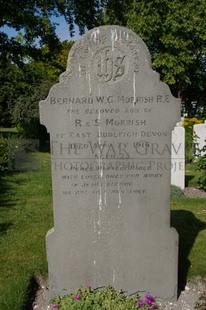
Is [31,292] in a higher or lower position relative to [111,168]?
lower

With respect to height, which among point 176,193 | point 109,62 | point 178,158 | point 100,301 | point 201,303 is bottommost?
point 201,303

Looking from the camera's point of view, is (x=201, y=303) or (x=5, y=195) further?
→ (x=5, y=195)

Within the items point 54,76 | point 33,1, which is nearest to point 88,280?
point 33,1

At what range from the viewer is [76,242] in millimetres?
3631

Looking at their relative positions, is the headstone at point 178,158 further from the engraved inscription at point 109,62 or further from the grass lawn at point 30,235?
the engraved inscription at point 109,62

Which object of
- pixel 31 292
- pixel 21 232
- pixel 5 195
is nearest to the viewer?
pixel 31 292

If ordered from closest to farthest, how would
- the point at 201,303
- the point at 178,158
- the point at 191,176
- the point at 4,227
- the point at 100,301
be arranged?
the point at 100,301 → the point at 201,303 → the point at 4,227 → the point at 178,158 → the point at 191,176

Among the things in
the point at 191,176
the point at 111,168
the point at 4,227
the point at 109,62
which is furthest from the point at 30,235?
the point at 191,176

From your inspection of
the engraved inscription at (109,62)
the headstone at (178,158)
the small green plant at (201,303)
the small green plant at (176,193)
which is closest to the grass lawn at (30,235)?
the small green plant at (176,193)

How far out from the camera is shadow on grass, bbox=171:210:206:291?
4191mm

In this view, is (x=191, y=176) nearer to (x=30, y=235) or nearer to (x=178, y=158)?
(x=178, y=158)

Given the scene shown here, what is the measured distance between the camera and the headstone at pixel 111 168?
3291mm

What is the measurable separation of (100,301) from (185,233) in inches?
90.4

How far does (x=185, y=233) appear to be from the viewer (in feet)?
17.5
